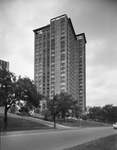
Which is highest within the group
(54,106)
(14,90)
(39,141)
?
(14,90)

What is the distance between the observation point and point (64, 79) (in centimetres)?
13100

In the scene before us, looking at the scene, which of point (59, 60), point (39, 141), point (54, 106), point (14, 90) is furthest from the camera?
point (59, 60)

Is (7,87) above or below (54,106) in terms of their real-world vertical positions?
above

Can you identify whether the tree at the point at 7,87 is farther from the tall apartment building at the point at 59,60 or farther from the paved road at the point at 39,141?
the tall apartment building at the point at 59,60

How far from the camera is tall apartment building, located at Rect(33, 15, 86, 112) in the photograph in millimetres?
134325

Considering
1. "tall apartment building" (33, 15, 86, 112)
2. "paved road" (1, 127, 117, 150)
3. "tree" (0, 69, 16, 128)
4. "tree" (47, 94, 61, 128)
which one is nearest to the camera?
"paved road" (1, 127, 117, 150)

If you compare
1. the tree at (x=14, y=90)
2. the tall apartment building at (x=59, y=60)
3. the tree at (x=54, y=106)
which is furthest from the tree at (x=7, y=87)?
the tall apartment building at (x=59, y=60)

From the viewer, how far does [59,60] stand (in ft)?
451

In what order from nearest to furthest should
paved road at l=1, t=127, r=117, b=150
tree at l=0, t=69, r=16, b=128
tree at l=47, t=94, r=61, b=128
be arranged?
paved road at l=1, t=127, r=117, b=150 → tree at l=0, t=69, r=16, b=128 → tree at l=47, t=94, r=61, b=128

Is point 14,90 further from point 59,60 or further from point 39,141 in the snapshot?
point 59,60

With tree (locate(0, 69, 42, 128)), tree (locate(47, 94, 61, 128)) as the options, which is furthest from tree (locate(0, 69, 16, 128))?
tree (locate(47, 94, 61, 128))

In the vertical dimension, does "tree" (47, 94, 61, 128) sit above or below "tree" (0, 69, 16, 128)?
below

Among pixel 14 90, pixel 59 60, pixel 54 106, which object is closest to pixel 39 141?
pixel 14 90

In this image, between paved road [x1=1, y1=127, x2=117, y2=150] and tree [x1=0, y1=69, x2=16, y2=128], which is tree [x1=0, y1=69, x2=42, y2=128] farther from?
paved road [x1=1, y1=127, x2=117, y2=150]
